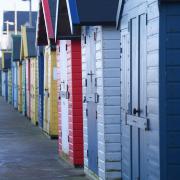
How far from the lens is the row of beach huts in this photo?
6.25 m

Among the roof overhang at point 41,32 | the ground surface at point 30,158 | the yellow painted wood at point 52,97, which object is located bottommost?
the ground surface at point 30,158

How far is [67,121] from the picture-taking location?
1298 cm

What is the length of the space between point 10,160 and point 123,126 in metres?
6.15

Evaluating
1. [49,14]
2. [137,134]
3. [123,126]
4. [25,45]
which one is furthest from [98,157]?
[25,45]

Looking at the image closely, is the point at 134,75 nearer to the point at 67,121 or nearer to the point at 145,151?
the point at 145,151

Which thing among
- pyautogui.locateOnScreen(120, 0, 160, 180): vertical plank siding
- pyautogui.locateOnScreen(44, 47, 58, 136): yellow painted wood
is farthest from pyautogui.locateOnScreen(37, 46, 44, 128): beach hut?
pyautogui.locateOnScreen(120, 0, 160, 180): vertical plank siding

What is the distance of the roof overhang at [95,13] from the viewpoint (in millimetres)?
9359

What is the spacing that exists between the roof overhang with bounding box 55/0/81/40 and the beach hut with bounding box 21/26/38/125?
1052cm

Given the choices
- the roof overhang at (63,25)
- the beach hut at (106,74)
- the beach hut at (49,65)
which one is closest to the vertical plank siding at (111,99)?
the beach hut at (106,74)

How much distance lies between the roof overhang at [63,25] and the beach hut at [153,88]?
4.40m

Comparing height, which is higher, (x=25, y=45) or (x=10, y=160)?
(x=25, y=45)

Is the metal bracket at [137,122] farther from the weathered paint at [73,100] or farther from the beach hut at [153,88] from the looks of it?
the weathered paint at [73,100]

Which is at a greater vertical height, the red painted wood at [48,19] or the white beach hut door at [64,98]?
the red painted wood at [48,19]

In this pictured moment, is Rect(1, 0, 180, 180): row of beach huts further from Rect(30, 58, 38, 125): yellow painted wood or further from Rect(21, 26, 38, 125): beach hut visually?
Rect(21, 26, 38, 125): beach hut
